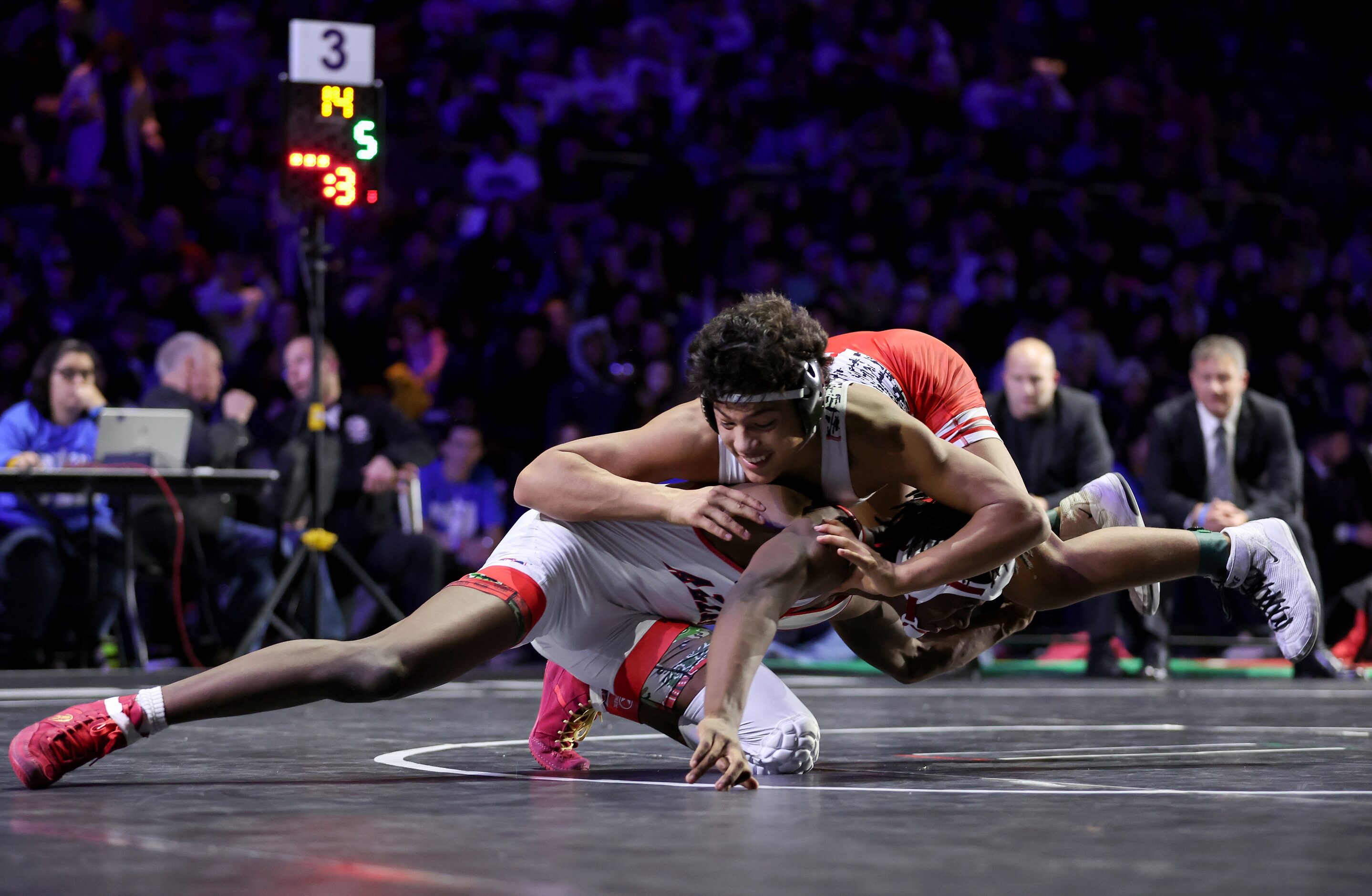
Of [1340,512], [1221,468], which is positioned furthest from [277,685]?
[1340,512]

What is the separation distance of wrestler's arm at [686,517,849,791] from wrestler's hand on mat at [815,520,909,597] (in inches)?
1.1

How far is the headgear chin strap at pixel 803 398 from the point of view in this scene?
2.80 meters

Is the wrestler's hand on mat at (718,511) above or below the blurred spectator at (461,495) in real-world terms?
above

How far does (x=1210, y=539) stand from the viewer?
147 inches

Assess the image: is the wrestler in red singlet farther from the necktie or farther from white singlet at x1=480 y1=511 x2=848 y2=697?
the necktie

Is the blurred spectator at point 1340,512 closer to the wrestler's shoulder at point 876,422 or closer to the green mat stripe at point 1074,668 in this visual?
the green mat stripe at point 1074,668

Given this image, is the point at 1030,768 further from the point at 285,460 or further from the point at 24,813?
the point at 285,460

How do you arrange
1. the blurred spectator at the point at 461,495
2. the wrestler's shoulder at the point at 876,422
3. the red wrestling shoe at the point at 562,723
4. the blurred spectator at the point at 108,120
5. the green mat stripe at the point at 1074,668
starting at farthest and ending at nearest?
the blurred spectator at the point at 108,120 < the blurred spectator at the point at 461,495 < the green mat stripe at the point at 1074,668 < the red wrestling shoe at the point at 562,723 < the wrestler's shoulder at the point at 876,422

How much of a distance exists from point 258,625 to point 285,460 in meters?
1.01

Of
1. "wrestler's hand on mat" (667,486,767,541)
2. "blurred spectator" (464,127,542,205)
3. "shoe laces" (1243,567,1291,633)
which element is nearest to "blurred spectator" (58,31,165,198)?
"blurred spectator" (464,127,542,205)

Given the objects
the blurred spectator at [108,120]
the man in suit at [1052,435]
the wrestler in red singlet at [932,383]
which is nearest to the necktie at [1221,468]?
the man in suit at [1052,435]

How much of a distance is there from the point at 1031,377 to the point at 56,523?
3.87 meters

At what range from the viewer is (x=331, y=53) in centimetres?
592

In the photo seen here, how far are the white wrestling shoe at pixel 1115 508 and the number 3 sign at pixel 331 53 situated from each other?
3203 millimetres
